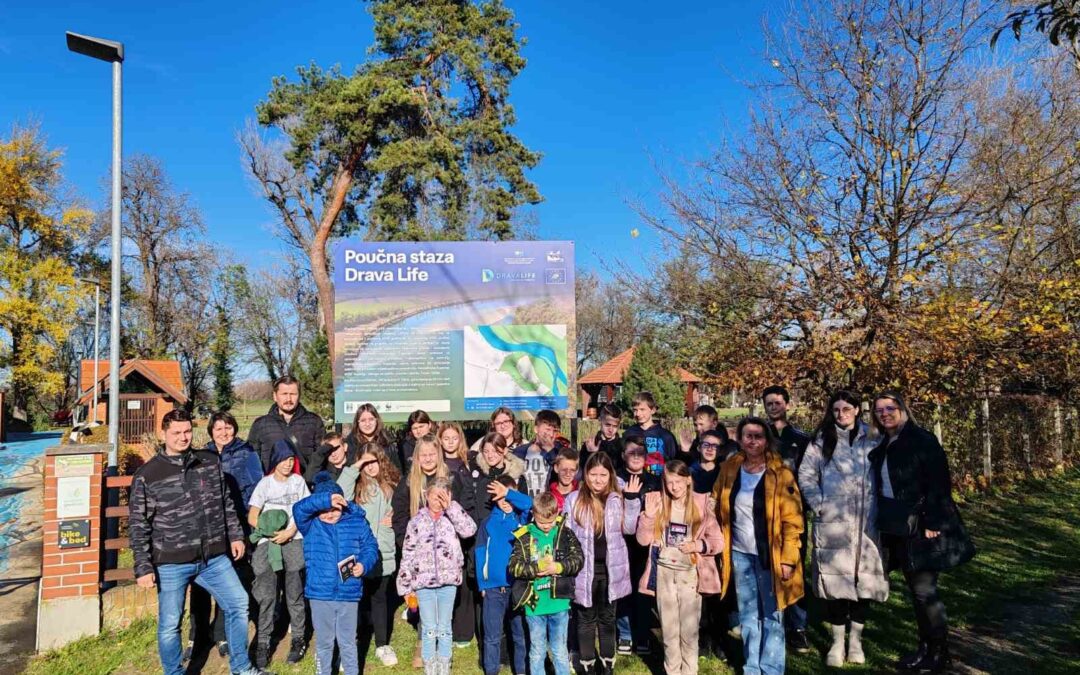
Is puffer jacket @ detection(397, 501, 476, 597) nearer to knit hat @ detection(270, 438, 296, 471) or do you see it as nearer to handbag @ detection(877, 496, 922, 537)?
knit hat @ detection(270, 438, 296, 471)

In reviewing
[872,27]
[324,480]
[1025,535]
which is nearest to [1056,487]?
[1025,535]

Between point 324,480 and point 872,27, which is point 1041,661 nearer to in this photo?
point 324,480

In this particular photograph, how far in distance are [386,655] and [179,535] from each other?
1675mm

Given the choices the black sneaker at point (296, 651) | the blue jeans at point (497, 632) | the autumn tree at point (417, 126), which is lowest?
the black sneaker at point (296, 651)

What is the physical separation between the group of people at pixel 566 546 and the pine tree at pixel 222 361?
3922 cm

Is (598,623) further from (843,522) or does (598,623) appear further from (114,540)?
(114,540)

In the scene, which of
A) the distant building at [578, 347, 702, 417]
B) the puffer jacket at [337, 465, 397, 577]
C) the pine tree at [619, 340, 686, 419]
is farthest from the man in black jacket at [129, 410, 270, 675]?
the distant building at [578, 347, 702, 417]

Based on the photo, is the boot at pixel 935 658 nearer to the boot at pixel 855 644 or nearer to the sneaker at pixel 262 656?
the boot at pixel 855 644

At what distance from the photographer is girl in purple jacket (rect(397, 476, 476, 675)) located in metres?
4.20

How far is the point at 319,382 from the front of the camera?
26.6m

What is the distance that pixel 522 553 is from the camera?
4102mm

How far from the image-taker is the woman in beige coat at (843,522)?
4430mm

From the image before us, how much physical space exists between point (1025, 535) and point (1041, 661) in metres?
4.83

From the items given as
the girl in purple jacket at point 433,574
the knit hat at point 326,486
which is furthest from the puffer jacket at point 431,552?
the knit hat at point 326,486
